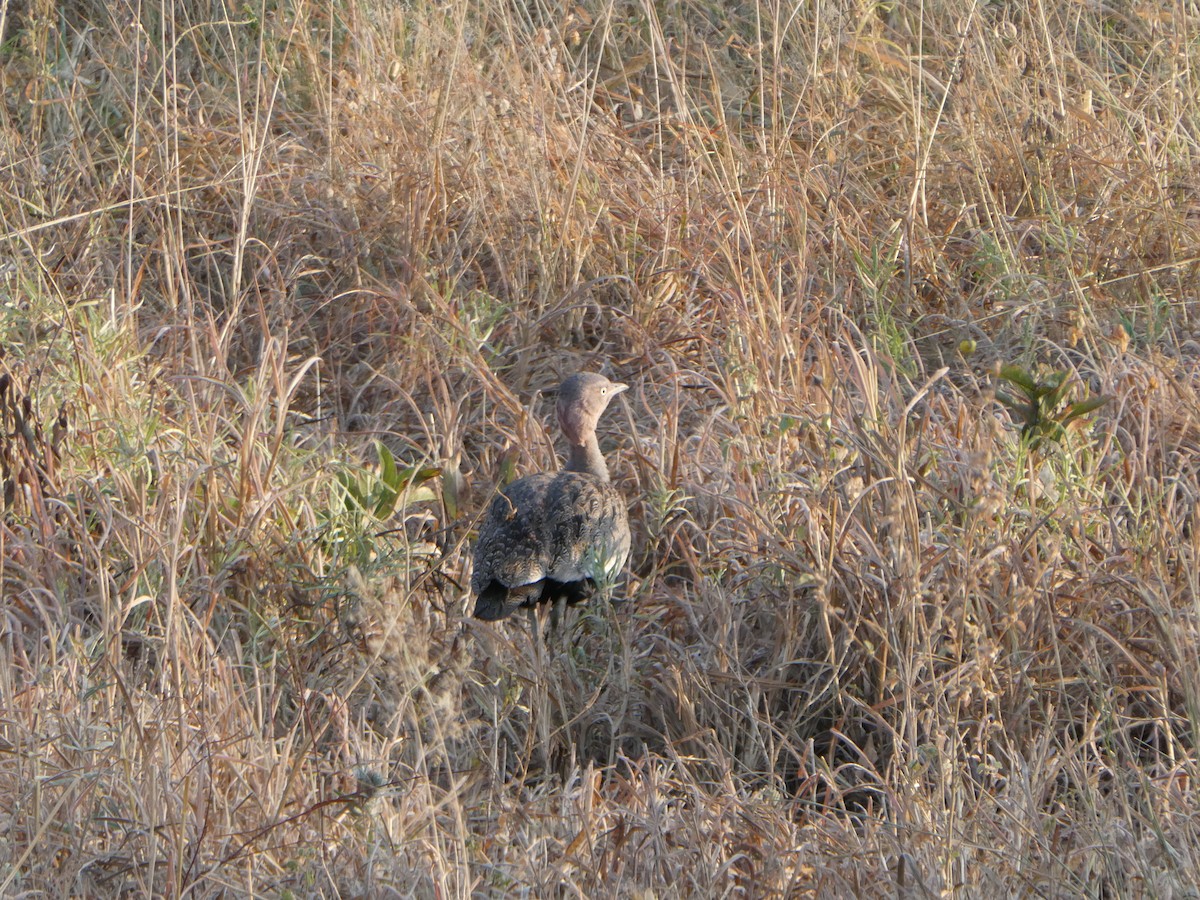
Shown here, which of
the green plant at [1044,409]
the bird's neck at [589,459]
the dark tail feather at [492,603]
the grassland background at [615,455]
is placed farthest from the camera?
the bird's neck at [589,459]

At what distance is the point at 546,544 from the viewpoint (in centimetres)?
358

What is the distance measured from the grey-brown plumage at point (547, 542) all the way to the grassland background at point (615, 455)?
0.34 feet

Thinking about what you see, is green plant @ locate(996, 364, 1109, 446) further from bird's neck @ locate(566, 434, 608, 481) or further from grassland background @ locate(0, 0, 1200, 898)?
bird's neck @ locate(566, 434, 608, 481)

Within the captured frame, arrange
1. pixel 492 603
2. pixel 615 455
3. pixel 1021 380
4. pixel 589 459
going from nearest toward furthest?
pixel 492 603
pixel 1021 380
pixel 589 459
pixel 615 455

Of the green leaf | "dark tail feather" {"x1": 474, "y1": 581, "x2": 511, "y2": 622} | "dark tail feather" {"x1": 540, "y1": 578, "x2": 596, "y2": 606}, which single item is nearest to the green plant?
the green leaf

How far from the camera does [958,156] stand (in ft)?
16.9

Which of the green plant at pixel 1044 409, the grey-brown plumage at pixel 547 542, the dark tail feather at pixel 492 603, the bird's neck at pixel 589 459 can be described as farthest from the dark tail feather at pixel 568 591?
the green plant at pixel 1044 409

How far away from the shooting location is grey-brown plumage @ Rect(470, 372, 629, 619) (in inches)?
139

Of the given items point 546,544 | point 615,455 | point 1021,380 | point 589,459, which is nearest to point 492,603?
point 546,544

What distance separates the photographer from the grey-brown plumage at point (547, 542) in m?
3.53

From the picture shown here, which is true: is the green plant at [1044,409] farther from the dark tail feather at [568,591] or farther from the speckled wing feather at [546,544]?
the dark tail feather at [568,591]

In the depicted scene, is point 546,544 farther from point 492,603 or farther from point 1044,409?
point 1044,409

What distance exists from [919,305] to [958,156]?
0.69 meters

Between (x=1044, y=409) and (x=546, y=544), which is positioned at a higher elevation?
(x=1044, y=409)
